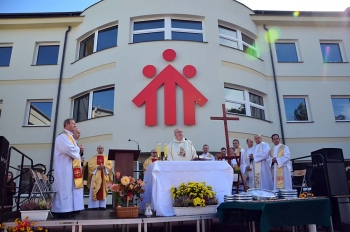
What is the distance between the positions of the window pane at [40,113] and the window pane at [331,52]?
45.4 feet

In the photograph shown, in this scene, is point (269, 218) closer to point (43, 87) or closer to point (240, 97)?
point (240, 97)

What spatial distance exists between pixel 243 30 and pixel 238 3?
4.51ft

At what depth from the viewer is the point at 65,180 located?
5.57 m

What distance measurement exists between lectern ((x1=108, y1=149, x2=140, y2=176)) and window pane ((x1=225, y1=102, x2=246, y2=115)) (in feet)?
20.9

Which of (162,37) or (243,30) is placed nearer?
(162,37)

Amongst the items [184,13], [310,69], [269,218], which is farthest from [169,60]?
[269,218]

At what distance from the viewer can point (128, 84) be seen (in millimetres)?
11398

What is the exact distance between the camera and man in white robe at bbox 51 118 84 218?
17.6 ft

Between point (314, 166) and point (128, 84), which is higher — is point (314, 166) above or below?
below

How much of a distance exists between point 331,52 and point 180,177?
42.8ft

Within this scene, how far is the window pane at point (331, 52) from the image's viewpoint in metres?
14.7

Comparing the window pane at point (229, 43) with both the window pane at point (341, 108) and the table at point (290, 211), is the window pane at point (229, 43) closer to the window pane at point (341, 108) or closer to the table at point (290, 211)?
the window pane at point (341, 108)

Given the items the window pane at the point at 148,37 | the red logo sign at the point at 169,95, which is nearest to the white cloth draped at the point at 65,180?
the red logo sign at the point at 169,95

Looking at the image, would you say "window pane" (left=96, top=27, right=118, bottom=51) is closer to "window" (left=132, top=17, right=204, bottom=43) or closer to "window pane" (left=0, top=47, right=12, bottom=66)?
"window" (left=132, top=17, right=204, bottom=43)
